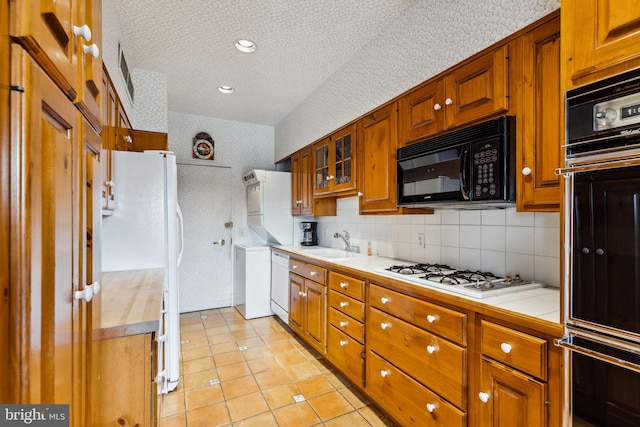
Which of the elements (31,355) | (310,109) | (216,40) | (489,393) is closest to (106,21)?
(216,40)

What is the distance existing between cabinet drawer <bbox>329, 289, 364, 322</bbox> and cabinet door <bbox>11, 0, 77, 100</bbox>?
1939 millimetres

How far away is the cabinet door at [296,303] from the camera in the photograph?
309 centimetres

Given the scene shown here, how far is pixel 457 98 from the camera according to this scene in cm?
173

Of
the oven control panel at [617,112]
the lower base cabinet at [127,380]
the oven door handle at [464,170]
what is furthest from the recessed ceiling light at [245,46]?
the oven control panel at [617,112]

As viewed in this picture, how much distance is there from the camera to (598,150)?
927 mm

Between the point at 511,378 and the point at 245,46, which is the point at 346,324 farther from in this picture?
the point at 245,46

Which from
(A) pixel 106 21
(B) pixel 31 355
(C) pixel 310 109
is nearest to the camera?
(B) pixel 31 355

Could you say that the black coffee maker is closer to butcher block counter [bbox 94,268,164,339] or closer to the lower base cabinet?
butcher block counter [bbox 94,268,164,339]

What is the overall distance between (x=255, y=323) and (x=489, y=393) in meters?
2.89

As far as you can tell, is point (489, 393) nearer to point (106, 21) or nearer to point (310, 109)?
point (106, 21)

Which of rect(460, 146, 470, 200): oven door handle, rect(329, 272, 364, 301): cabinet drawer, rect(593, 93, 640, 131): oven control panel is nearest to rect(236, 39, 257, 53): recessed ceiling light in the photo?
rect(460, 146, 470, 200): oven door handle

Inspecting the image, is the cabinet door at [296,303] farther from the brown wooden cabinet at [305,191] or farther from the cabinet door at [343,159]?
the cabinet door at [343,159]

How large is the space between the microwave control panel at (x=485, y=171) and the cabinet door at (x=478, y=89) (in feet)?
0.58

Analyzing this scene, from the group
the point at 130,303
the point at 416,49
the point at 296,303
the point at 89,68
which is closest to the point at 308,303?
the point at 296,303
